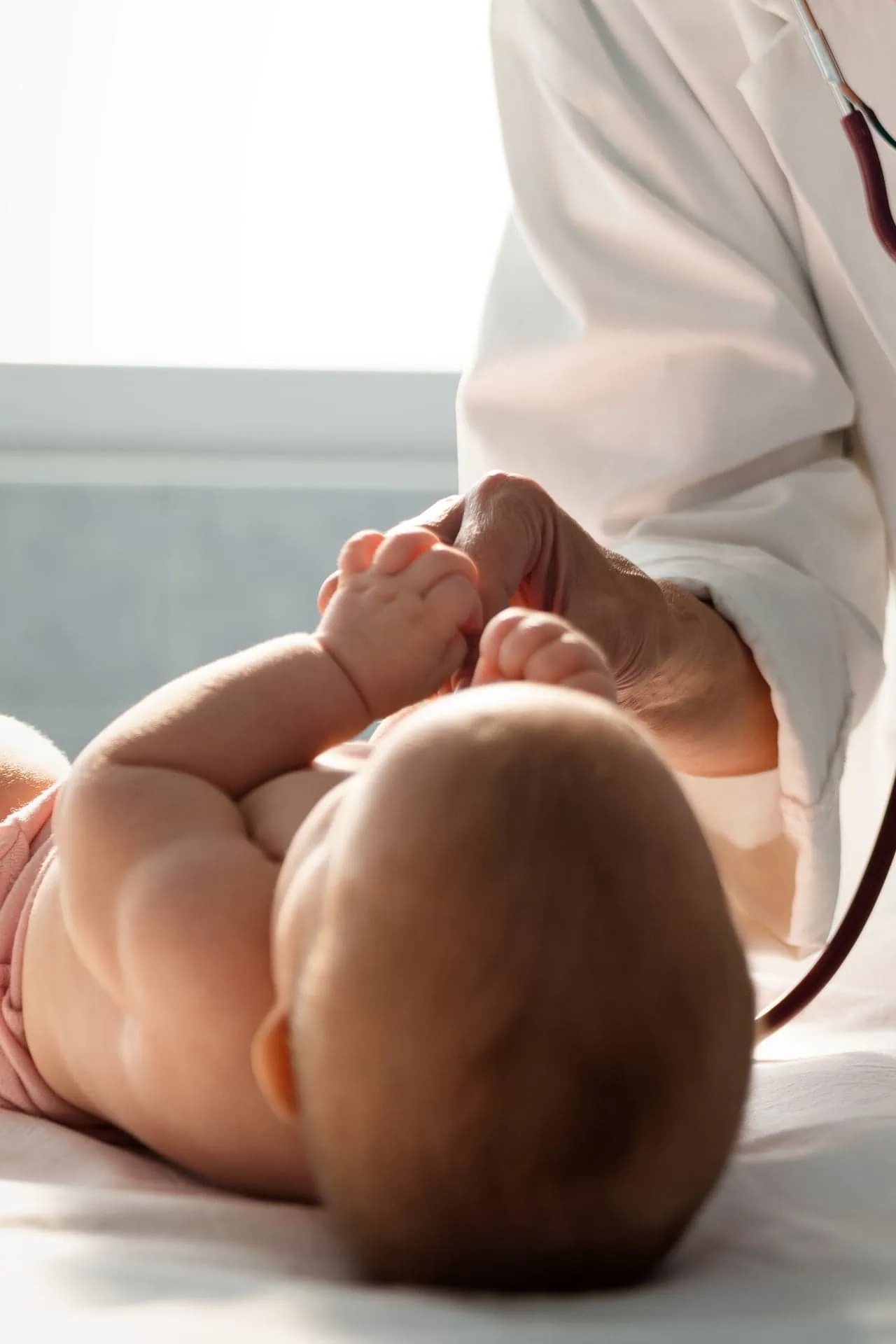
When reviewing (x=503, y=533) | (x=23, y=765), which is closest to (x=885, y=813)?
(x=503, y=533)

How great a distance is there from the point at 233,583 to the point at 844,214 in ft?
3.00

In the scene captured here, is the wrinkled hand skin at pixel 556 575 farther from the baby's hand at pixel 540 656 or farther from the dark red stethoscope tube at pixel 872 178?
the dark red stethoscope tube at pixel 872 178

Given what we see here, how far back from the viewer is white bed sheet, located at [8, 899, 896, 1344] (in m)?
0.34

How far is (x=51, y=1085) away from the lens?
2.25 feet

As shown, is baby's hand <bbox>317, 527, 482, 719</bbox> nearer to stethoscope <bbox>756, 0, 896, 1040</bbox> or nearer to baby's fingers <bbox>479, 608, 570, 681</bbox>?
baby's fingers <bbox>479, 608, 570, 681</bbox>

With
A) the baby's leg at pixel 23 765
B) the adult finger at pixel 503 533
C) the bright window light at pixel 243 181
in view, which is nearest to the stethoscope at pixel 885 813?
the adult finger at pixel 503 533

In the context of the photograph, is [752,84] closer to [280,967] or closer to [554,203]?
[554,203]

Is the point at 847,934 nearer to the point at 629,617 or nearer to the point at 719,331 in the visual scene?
the point at 629,617

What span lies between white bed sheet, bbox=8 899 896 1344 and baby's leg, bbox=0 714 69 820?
0.84 ft

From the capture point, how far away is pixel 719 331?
3.24 ft

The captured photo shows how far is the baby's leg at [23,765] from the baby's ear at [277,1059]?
Result: 46 centimetres

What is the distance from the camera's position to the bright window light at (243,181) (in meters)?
1.65

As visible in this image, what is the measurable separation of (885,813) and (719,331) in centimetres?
36

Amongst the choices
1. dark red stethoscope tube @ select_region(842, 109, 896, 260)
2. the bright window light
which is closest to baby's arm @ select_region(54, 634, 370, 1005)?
dark red stethoscope tube @ select_region(842, 109, 896, 260)
